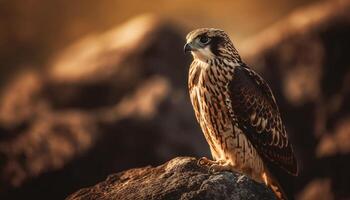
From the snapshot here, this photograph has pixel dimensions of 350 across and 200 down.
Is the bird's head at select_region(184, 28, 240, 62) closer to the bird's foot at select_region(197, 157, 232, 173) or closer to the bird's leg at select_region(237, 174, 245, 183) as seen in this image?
the bird's foot at select_region(197, 157, 232, 173)

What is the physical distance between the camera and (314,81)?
47.0ft

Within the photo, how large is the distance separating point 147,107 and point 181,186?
5.74 metres

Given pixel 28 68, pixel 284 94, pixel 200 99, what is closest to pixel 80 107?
pixel 284 94

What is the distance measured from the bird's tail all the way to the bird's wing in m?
0.16

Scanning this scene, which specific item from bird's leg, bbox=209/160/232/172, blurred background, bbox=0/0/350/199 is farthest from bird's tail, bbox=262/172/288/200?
blurred background, bbox=0/0/350/199

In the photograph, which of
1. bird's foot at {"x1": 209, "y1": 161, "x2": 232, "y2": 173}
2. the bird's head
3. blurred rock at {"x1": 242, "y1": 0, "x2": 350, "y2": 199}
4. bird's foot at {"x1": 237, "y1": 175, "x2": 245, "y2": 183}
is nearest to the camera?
bird's foot at {"x1": 237, "y1": 175, "x2": 245, "y2": 183}

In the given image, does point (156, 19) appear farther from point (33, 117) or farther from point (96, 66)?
point (33, 117)

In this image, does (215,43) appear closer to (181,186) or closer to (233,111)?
(233,111)

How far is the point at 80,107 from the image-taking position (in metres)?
14.3

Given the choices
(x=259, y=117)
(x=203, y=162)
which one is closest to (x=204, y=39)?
(x=259, y=117)

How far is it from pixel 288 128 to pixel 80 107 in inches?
136

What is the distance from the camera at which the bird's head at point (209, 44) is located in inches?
334

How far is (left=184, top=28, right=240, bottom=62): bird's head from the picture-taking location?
848cm

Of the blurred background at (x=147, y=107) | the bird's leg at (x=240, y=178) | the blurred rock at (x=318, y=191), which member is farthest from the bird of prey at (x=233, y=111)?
the blurred rock at (x=318, y=191)
